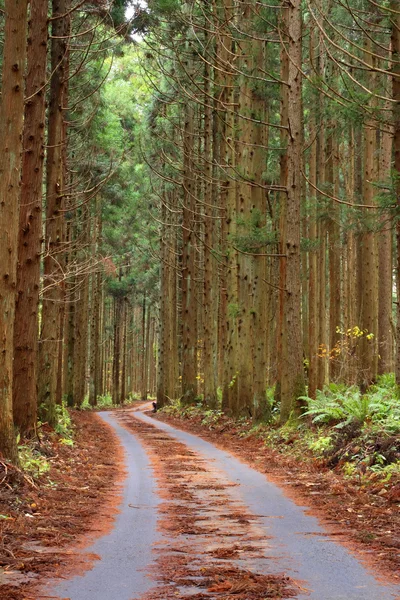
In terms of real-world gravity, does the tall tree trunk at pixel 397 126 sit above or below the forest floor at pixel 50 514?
above

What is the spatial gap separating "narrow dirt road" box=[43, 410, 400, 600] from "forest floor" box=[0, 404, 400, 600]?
0.08 ft

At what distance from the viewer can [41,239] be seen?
42.1ft

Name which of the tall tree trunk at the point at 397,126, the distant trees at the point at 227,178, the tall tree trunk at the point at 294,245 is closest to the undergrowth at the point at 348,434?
the tall tree trunk at the point at 294,245

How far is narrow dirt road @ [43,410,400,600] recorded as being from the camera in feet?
14.4

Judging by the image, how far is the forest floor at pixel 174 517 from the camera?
4.68m

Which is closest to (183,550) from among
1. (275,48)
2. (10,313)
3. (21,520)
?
(21,520)

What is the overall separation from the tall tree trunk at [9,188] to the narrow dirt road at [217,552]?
6.55ft

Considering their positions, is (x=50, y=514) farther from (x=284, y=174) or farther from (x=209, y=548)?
(x=284, y=174)

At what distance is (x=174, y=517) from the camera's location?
717 cm

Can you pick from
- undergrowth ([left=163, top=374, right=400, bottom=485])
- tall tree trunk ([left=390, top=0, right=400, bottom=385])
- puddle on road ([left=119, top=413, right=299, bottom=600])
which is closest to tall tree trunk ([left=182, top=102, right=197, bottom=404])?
undergrowth ([left=163, top=374, right=400, bottom=485])

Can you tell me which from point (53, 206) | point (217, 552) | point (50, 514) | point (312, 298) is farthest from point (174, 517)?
point (312, 298)

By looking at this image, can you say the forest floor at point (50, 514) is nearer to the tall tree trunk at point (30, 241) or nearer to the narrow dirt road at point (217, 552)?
the narrow dirt road at point (217, 552)

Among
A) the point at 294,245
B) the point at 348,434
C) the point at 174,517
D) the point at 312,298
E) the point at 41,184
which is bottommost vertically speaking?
the point at 174,517

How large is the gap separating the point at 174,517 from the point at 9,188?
456cm
